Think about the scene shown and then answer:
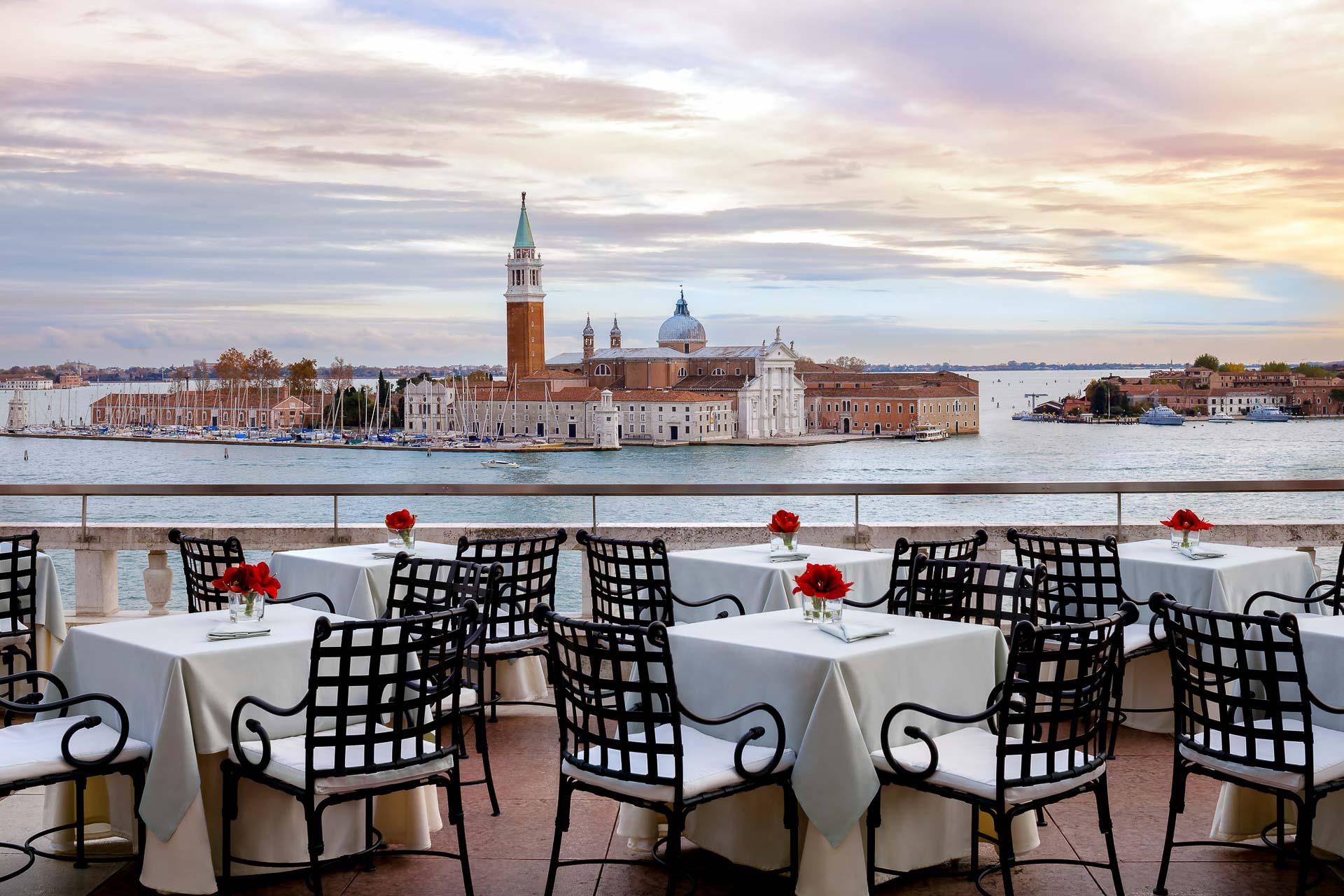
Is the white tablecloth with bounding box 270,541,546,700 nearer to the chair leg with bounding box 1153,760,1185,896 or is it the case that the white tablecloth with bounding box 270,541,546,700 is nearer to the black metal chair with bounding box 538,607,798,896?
the black metal chair with bounding box 538,607,798,896

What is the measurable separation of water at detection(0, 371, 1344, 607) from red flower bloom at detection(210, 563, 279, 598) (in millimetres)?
54758

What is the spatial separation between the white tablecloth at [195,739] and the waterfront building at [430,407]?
100233mm

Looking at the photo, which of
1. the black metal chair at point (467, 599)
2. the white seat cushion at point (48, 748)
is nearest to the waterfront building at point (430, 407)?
the black metal chair at point (467, 599)

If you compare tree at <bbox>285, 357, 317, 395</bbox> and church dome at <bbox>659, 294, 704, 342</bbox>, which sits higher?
church dome at <bbox>659, 294, 704, 342</bbox>

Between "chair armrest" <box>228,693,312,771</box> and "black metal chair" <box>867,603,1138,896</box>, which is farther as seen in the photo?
"chair armrest" <box>228,693,312,771</box>

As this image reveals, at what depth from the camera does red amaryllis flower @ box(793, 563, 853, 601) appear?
14.2 feet

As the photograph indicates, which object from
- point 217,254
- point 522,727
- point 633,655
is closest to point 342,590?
point 522,727

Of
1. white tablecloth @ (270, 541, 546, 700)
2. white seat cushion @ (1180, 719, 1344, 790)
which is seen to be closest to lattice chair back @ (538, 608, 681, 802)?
white seat cushion @ (1180, 719, 1344, 790)

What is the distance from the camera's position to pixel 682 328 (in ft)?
403

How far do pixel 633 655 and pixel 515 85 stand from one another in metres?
75.5

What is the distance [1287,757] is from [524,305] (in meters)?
116

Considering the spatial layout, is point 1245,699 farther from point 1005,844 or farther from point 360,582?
point 360,582

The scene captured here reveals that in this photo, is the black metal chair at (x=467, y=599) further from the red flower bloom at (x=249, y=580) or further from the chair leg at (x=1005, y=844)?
the chair leg at (x=1005, y=844)

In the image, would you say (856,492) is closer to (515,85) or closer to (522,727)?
(522,727)
